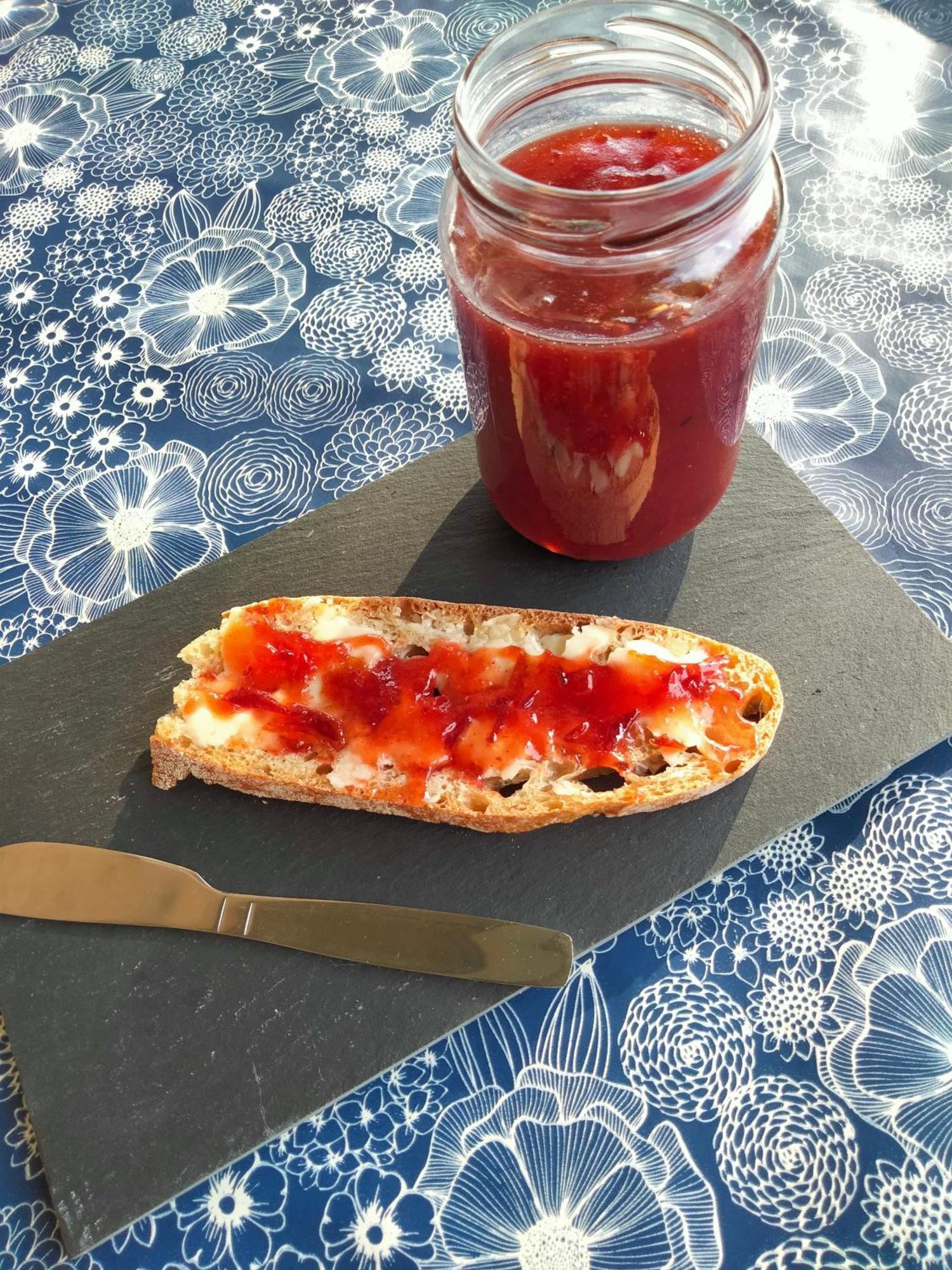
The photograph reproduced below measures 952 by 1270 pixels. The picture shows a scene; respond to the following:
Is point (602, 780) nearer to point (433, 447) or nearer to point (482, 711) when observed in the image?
point (482, 711)

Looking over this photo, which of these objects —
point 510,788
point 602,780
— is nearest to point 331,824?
point 510,788

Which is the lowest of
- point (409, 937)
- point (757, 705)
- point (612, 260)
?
point (409, 937)

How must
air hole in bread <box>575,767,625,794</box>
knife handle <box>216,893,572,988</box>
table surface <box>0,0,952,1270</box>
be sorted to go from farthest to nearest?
air hole in bread <box>575,767,625,794</box> < knife handle <box>216,893,572,988</box> < table surface <box>0,0,952,1270</box>

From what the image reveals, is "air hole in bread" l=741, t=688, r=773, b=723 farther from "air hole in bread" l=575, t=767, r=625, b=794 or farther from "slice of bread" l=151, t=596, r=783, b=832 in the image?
"air hole in bread" l=575, t=767, r=625, b=794

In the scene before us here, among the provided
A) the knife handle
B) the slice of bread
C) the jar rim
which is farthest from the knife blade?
the jar rim

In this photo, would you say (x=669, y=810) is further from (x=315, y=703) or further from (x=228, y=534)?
(x=228, y=534)

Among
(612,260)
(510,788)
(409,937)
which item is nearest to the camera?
(612,260)
